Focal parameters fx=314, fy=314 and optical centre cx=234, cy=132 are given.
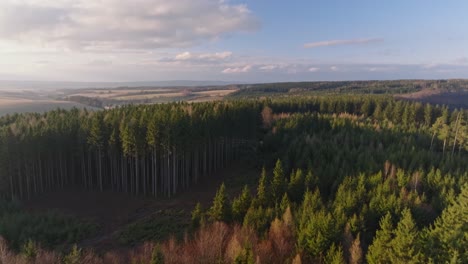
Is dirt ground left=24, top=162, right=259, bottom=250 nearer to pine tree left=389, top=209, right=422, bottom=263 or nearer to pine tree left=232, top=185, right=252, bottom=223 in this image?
pine tree left=232, top=185, right=252, bottom=223

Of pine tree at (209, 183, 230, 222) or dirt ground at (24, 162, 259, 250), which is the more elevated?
pine tree at (209, 183, 230, 222)

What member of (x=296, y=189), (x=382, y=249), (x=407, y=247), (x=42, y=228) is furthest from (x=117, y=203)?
(x=407, y=247)

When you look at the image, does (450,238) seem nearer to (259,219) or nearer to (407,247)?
(407,247)

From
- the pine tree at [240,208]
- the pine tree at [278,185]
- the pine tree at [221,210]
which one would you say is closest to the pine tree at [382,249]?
the pine tree at [240,208]

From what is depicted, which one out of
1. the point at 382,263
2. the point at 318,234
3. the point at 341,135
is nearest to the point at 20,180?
the point at 318,234

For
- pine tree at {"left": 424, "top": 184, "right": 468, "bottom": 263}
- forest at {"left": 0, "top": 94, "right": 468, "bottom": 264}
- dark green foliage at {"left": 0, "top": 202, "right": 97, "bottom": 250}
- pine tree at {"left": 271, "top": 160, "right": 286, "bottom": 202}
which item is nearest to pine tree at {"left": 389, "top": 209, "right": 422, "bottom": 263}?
forest at {"left": 0, "top": 94, "right": 468, "bottom": 264}

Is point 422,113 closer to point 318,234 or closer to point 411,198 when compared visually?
point 411,198
